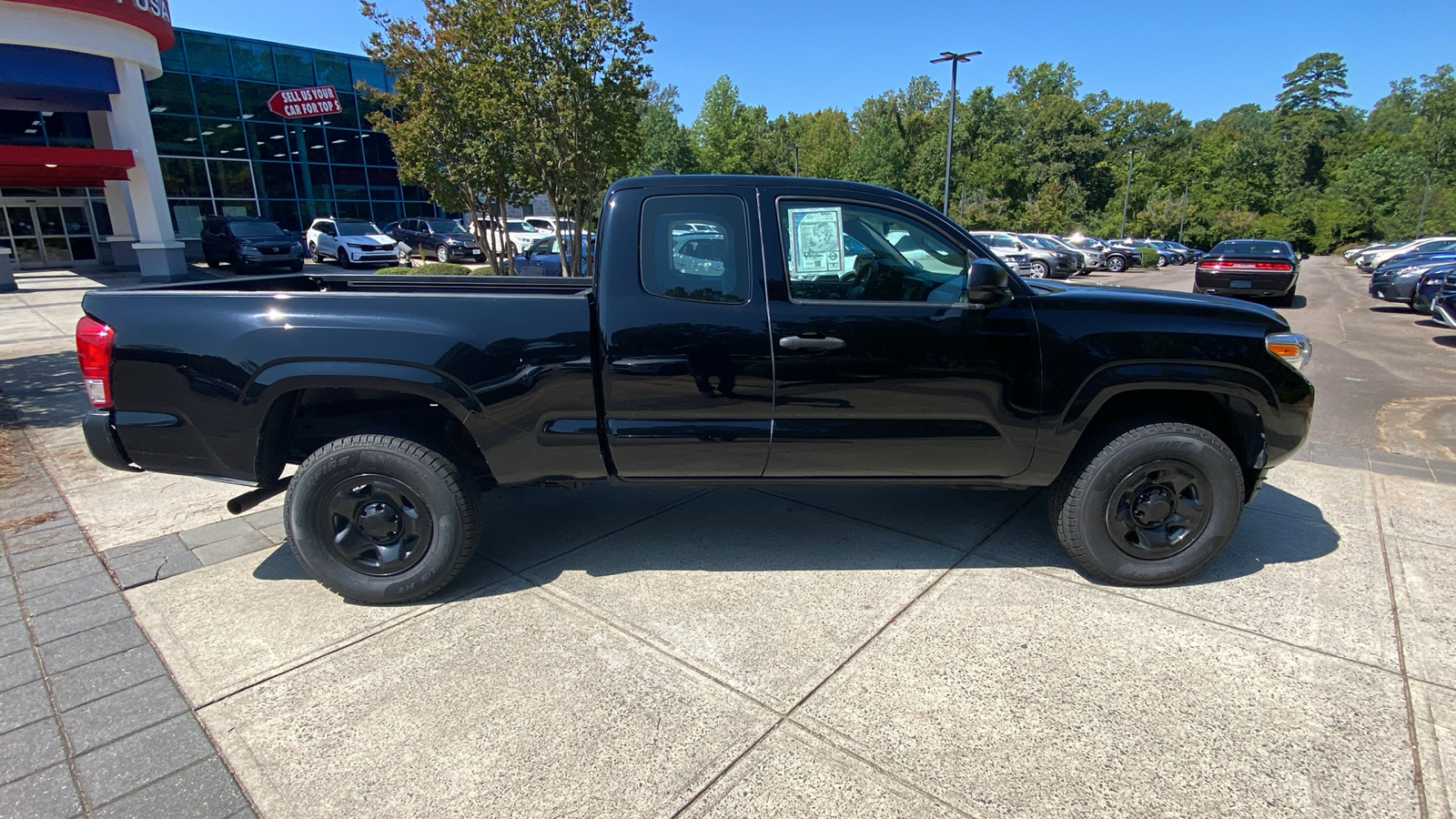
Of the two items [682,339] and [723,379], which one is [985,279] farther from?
[682,339]

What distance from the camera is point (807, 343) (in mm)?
3252

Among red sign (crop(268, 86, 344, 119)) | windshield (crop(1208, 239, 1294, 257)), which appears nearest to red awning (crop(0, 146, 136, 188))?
red sign (crop(268, 86, 344, 119))

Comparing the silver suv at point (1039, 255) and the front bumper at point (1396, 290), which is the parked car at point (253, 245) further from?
the front bumper at point (1396, 290)

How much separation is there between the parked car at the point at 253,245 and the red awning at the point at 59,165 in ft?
8.84

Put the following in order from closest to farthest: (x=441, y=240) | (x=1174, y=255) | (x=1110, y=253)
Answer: (x=441, y=240) → (x=1110, y=253) → (x=1174, y=255)

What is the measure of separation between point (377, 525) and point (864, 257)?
257 centimetres

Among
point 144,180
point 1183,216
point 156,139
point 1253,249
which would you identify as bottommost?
point 1253,249

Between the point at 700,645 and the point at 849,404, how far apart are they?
123 centimetres

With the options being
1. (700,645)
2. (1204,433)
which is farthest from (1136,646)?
(700,645)

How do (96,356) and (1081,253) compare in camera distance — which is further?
(1081,253)

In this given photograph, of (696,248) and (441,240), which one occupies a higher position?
(441,240)

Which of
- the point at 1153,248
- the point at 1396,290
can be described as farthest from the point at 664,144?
the point at 1396,290

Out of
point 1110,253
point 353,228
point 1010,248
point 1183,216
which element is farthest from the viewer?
point 1183,216

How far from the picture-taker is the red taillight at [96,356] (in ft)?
10.5
